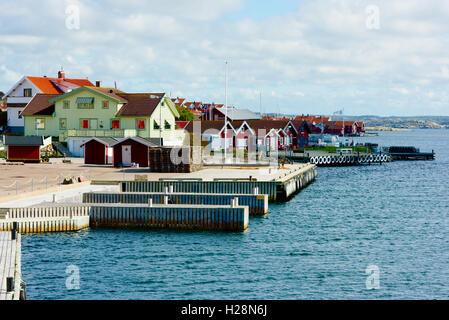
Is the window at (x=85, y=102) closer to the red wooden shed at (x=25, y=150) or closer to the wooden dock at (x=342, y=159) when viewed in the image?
the red wooden shed at (x=25, y=150)

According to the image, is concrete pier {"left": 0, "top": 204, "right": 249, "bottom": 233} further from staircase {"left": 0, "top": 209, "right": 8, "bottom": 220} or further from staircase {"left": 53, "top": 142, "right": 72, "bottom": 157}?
staircase {"left": 53, "top": 142, "right": 72, "bottom": 157}

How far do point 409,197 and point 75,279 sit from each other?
41066mm

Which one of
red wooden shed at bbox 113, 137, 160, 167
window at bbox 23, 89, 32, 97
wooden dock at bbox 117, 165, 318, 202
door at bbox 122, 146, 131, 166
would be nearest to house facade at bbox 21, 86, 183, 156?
red wooden shed at bbox 113, 137, 160, 167

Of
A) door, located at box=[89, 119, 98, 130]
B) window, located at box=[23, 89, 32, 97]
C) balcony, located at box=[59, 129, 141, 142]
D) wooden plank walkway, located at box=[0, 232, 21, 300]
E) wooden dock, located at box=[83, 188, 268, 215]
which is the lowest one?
wooden plank walkway, located at box=[0, 232, 21, 300]

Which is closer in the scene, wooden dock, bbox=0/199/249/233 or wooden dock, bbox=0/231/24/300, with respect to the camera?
wooden dock, bbox=0/231/24/300

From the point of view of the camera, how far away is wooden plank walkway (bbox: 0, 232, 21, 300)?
764 inches

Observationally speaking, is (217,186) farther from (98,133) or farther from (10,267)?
(98,133)

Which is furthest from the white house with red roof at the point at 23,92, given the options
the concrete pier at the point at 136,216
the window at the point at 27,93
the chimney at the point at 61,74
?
the concrete pier at the point at 136,216

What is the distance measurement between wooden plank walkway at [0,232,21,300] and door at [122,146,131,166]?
122 ft

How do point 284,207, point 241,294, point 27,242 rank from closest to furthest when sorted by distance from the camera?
point 241,294 < point 27,242 < point 284,207
